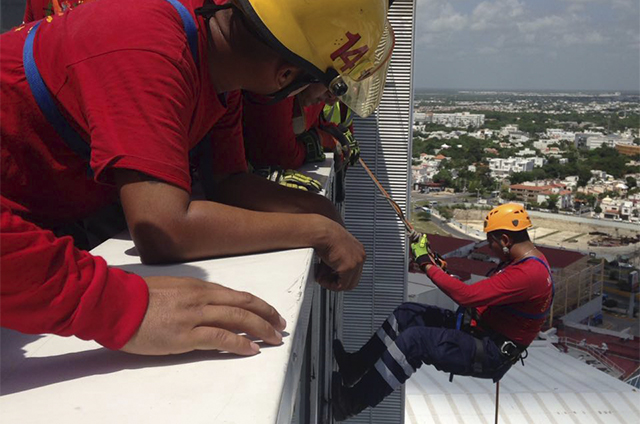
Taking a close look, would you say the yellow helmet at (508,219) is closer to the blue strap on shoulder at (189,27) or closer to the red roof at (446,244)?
the blue strap on shoulder at (189,27)

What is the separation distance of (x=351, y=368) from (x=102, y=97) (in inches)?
133

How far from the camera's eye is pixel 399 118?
7043 mm

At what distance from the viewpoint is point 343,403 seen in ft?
13.2

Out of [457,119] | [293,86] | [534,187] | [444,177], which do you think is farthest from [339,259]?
[457,119]

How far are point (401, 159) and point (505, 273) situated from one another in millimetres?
3453

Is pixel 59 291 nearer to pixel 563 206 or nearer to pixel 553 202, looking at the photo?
pixel 553 202

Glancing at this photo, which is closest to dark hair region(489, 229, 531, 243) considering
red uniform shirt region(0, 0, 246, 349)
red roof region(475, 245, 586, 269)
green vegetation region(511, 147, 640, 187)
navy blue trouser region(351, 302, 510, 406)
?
navy blue trouser region(351, 302, 510, 406)

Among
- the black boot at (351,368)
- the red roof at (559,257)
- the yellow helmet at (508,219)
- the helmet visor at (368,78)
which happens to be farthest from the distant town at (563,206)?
the helmet visor at (368,78)

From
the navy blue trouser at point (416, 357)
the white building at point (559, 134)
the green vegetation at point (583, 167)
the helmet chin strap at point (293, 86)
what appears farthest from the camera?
the white building at point (559, 134)

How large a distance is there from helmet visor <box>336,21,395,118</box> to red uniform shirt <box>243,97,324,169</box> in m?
0.40

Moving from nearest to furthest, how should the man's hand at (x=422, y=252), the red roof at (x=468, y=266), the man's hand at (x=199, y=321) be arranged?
the man's hand at (x=199, y=321) < the man's hand at (x=422, y=252) < the red roof at (x=468, y=266)

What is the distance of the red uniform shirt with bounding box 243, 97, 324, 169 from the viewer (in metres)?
2.14

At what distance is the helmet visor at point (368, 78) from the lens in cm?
146

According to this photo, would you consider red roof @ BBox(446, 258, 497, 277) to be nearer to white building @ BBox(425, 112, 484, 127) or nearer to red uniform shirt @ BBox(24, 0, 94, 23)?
red uniform shirt @ BBox(24, 0, 94, 23)
